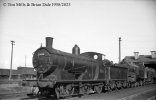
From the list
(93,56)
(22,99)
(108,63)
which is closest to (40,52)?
(22,99)

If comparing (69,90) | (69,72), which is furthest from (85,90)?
(69,72)

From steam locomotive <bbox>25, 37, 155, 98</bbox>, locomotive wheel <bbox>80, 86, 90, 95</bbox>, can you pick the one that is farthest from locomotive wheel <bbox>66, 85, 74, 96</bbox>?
locomotive wheel <bbox>80, 86, 90, 95</bbox>

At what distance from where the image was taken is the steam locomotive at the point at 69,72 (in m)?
12.8

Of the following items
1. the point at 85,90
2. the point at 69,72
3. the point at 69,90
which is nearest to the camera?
the point at 69,90

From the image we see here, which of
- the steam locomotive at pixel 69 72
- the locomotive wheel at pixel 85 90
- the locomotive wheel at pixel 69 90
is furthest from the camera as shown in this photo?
the locomotive wheel at pixel 85 90

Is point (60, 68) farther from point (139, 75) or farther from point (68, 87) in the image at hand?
point (139, 75)

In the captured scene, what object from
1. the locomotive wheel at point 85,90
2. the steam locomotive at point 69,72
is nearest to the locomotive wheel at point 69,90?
the steam locomotive at point 69,72

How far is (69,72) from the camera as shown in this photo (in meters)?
14.4

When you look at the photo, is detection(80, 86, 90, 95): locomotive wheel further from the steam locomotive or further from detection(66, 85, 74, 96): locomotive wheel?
detection(66, 85, 74, 96): locomotive wheel

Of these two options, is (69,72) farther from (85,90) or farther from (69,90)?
(85,90)

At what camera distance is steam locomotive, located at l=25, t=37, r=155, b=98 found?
12.8 m

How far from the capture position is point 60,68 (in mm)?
13430

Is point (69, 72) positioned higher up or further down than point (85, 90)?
higher up

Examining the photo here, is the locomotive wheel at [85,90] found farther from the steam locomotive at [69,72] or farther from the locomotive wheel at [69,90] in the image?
the locomotive wheel at [69,90]
